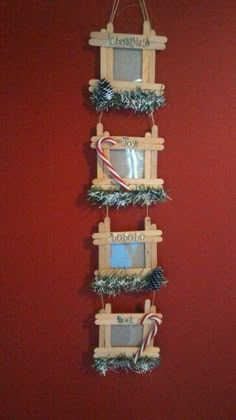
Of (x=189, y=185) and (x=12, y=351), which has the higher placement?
(x=189, y=185)

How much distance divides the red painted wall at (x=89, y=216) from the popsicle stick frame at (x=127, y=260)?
1.7 inches

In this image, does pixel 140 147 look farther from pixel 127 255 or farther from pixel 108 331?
pixel 108 331

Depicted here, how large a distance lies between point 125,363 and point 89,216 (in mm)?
525

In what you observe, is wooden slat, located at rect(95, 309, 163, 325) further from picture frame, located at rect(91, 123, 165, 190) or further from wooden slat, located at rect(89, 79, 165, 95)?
wooden slat, located at rect(89, 79, 165, 95)

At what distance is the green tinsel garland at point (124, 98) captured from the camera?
1.16m

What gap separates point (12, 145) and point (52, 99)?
0.20 m

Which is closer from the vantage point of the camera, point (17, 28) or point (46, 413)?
point (17, 28)

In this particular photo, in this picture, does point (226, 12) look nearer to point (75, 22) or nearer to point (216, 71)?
point (216, 71)

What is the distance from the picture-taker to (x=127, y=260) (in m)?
1.25

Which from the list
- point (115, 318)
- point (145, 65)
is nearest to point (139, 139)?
point (145, 65)

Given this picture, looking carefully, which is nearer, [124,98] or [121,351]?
[124,98]

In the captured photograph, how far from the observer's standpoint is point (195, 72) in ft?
4.04

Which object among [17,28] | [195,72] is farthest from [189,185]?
[17,28]

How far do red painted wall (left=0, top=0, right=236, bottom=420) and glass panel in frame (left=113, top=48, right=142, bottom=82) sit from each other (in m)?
0.07
